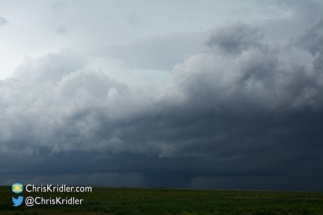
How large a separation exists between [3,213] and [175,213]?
21.5 meters

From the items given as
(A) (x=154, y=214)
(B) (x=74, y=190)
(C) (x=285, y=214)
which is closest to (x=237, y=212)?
(C) (x=285, y=214)

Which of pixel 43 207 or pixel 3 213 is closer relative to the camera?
pixel 3 213

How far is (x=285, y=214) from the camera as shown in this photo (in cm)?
3906

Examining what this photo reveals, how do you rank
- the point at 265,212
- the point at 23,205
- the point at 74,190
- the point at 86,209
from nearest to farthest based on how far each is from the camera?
the point at 265,212 → the point at 86,209 → the point at 23,205 → the point at 74,190

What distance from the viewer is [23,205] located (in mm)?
46344

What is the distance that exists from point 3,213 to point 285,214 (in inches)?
1406

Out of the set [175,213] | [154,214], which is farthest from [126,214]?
[175,213]

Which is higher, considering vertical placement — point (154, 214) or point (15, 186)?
point (15, 186)

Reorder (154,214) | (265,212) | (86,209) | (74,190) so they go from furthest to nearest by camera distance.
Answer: (74,190) < (86,209) < (265,212) < (154,214)

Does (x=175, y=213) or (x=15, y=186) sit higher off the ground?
(x=15, y=186)

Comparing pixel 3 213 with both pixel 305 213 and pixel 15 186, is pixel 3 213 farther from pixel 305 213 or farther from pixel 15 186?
pixel 305 213

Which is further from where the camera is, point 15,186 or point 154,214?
point 15,186

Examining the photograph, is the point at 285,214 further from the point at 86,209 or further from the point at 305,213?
the point at 86,209

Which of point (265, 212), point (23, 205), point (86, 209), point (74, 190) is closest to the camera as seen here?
point (265, 212)
